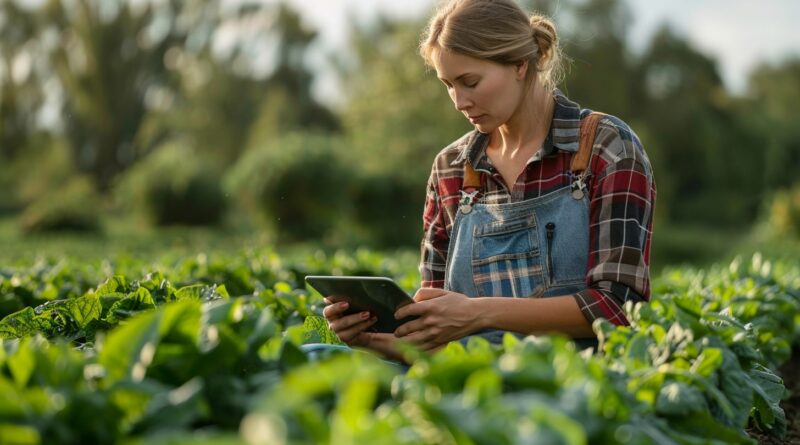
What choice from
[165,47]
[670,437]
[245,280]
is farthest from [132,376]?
[165,47]

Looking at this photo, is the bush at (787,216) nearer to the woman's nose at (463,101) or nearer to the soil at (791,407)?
the soil at (791,407)

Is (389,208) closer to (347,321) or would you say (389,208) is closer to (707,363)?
(347,321)

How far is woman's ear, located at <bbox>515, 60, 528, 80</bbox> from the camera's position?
9.58ft

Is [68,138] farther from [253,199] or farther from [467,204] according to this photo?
[467,204]

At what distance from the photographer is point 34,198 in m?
38.4

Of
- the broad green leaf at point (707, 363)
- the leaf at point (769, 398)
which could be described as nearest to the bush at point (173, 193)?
the leaf at point (769, 398)

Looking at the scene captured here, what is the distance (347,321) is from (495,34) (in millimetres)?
969

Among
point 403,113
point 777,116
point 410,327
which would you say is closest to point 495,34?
point 410,327

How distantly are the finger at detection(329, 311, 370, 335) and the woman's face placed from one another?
687 millimetres

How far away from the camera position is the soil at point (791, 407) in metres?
3.48

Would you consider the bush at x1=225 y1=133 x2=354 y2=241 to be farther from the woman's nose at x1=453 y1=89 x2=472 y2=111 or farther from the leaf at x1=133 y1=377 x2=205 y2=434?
the leaf at x1=133 y1=377 x2=205 y2=434

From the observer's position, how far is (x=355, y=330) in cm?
282

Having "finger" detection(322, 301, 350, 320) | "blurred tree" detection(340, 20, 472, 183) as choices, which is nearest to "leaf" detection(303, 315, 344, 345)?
"finger" detection(322, 301, 350, 320)

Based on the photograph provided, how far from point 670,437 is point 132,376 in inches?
39.8
